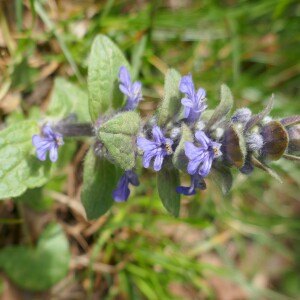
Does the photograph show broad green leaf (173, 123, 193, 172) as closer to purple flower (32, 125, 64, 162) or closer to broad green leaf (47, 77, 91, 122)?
purple flower (32, 125, 64, 162)

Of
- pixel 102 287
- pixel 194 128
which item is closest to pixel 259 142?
pixel 194 128

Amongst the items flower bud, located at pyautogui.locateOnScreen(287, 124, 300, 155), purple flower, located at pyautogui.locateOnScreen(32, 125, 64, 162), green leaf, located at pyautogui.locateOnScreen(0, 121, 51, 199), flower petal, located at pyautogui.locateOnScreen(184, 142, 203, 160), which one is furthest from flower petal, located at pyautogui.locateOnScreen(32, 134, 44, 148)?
flower bud, located at pyautogui.locateOnScreen(287, 124, 300, 155)

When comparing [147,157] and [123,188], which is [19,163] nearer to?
[123,188]

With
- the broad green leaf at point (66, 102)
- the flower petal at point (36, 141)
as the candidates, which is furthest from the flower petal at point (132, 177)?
the broad green leaf at point (66, 102)

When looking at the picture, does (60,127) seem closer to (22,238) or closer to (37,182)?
(37,182)

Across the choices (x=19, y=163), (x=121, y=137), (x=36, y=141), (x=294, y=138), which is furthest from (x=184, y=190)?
(x=19, y=163)

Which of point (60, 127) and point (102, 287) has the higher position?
point (60, 127)
